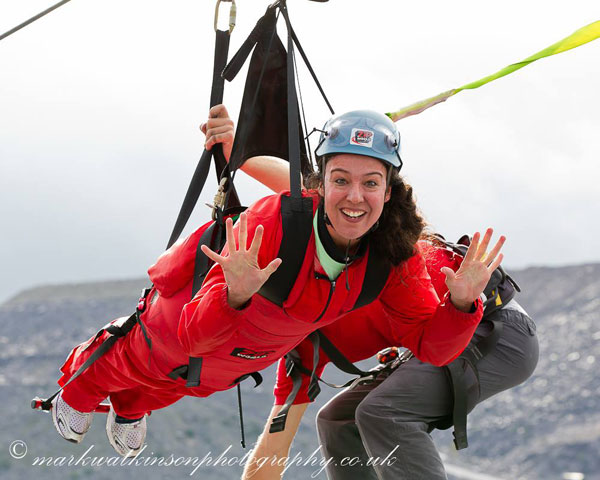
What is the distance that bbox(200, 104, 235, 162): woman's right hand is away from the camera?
382 cm

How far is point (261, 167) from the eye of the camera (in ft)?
13.3

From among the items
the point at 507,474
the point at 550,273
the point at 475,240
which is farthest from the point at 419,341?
the point at 550,273

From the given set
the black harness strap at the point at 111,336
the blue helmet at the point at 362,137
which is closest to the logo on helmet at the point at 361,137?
the blue helmet at the point at 362,137

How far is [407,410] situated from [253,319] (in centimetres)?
75

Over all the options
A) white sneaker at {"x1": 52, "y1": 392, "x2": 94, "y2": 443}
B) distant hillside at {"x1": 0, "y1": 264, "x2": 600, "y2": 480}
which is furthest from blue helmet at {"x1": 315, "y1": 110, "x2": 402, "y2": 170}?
distant hillside at {"x1": 0, "y1": 264, "x2": 600, "y2": 480}

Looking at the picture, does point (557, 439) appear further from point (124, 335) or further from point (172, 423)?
point (124, 335)

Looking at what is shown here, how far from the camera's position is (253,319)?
338 cm

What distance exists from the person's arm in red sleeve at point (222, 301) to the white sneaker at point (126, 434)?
157 centimetres

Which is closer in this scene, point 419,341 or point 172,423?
point 419,341

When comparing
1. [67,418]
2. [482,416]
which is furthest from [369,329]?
[482,416]

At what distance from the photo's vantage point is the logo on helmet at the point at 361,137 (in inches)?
126

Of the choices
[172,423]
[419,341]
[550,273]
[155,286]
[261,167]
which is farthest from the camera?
[550,273]

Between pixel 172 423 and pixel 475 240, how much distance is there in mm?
15883

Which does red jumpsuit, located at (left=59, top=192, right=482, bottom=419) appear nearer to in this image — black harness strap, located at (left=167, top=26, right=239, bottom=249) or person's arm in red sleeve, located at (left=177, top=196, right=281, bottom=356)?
person's arm in red sleeve, located at (left=177, top=196, right=281, bottom=356)
